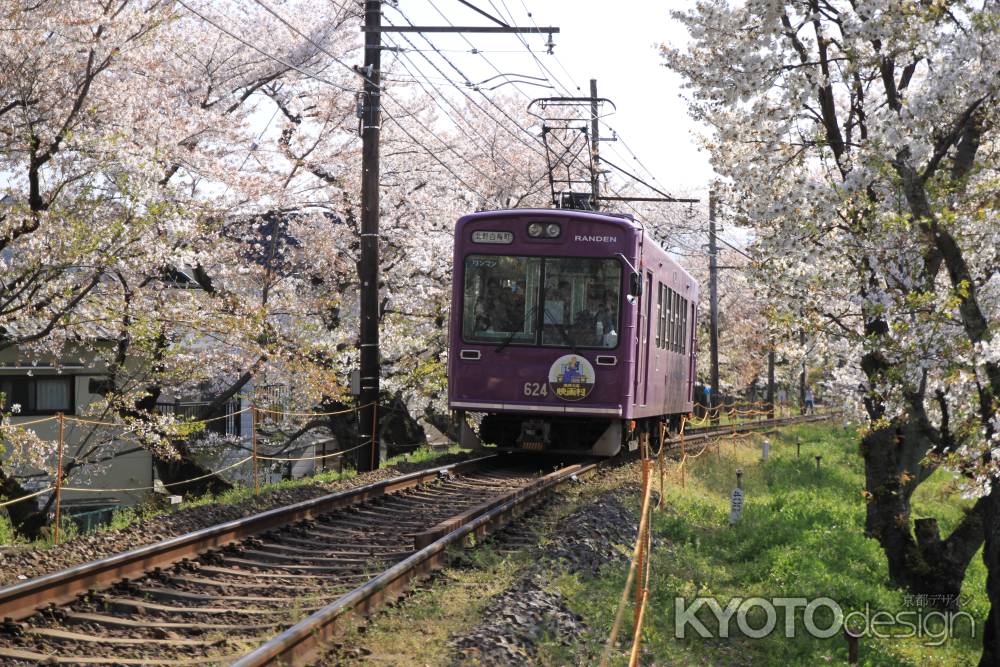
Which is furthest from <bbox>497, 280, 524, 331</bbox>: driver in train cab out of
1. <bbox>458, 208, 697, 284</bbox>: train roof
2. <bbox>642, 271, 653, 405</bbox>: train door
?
<bbox>642, 271, 653, 405</bbox>: train door

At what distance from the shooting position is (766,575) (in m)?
10.5

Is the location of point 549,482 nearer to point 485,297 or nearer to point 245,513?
point 485,297

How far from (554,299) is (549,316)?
0.72ft

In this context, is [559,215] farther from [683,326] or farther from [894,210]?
[683,326]

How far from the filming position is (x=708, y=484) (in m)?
17.7

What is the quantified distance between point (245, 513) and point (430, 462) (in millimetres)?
5650

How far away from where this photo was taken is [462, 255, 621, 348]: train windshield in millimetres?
13094

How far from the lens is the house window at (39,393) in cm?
2383

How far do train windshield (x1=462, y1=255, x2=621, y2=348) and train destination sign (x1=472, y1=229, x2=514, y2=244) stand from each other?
193 millimetres

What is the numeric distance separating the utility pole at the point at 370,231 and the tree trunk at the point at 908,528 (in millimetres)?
6714

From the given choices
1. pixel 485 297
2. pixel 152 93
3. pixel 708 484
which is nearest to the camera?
pixel 485 297

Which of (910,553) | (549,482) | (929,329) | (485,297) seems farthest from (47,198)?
(910,553)

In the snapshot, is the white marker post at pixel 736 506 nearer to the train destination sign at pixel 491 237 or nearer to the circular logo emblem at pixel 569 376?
the circular logo emblem at pixel 569 376

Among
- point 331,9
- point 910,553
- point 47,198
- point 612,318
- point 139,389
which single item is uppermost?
point 331,9
